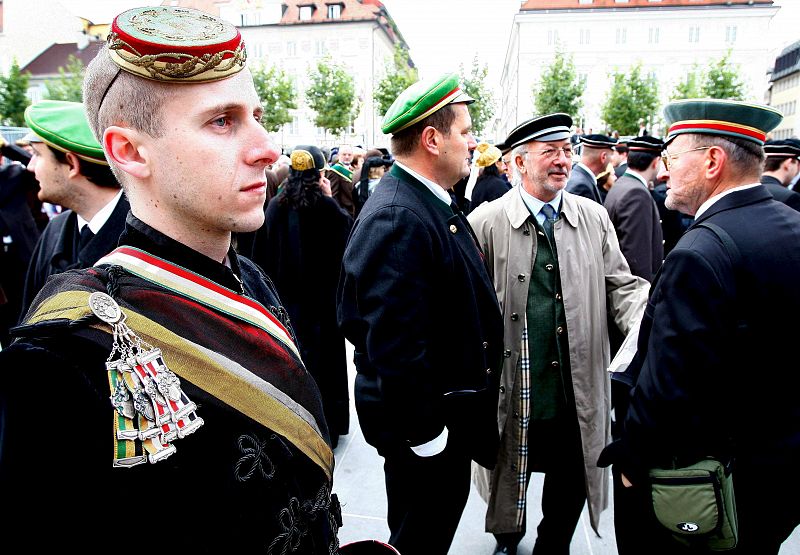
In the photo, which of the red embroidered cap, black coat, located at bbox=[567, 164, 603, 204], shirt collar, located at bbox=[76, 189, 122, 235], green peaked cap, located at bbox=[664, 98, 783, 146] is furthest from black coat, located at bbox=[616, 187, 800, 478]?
black coat, located at bbox=[567, 164, 603, 204]

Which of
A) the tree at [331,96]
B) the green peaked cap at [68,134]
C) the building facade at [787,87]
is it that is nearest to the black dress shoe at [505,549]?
the green peaked cap at [68,134]

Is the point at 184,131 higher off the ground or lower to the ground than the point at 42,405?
higher

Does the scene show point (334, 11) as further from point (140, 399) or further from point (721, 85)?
point (140, 399)

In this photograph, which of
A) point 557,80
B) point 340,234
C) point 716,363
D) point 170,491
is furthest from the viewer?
point 557,80

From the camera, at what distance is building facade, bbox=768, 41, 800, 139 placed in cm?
6072

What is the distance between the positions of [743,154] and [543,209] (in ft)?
3.25

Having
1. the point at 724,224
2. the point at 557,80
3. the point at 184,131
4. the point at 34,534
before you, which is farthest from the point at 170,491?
the point at 557,80

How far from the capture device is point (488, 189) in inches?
283

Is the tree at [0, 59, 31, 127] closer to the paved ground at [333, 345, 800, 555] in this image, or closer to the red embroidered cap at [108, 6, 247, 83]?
the paved ground at [333, 345, 800, 555]

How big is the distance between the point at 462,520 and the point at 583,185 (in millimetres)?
3670

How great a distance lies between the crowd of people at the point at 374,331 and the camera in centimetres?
87

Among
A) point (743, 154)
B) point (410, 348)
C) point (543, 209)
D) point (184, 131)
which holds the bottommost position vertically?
point (410, 348)

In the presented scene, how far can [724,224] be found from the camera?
1.95 m

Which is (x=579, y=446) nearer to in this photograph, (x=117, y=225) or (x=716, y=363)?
(x=716, y=363)
